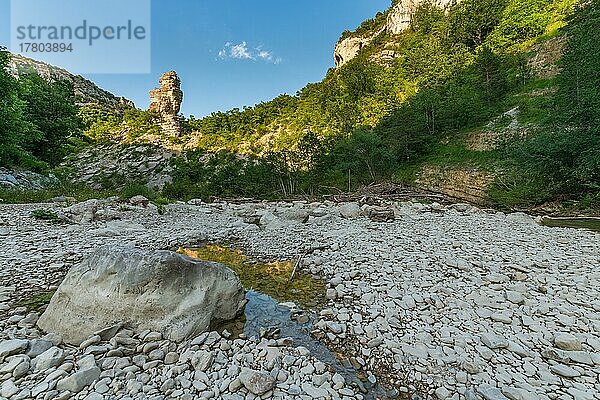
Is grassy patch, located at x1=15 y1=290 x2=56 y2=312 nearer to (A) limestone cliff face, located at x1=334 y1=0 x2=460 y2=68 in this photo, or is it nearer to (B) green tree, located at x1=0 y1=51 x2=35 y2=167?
(B) green tree, located at x1=0 y1=51 x2=35 y2=167

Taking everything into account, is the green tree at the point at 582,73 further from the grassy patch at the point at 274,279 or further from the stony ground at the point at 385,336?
the grassy patch at the point at 274,279

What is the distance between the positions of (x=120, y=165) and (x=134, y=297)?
43.3 meters

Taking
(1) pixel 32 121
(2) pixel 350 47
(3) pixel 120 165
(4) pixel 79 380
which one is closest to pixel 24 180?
(1) pixel 32 121

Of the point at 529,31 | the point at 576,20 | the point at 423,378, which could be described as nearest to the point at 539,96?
the point at 576,20

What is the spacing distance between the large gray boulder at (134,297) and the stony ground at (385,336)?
0.17 metres

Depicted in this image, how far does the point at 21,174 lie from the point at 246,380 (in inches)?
684

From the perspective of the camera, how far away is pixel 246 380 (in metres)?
2.57

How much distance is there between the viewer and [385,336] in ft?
11.3

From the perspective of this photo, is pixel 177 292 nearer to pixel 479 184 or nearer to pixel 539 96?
pixel 479 184

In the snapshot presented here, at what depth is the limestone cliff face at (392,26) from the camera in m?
64.6

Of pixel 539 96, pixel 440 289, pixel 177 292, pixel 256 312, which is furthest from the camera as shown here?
pixel 539 96

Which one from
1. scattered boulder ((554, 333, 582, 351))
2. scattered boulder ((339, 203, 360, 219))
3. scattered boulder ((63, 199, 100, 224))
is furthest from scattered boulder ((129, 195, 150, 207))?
scattered boulder ((554, 333, 582, 351))

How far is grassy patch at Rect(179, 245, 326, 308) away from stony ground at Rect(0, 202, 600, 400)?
1.08 feet

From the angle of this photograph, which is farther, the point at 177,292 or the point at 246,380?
the point at 177,292
